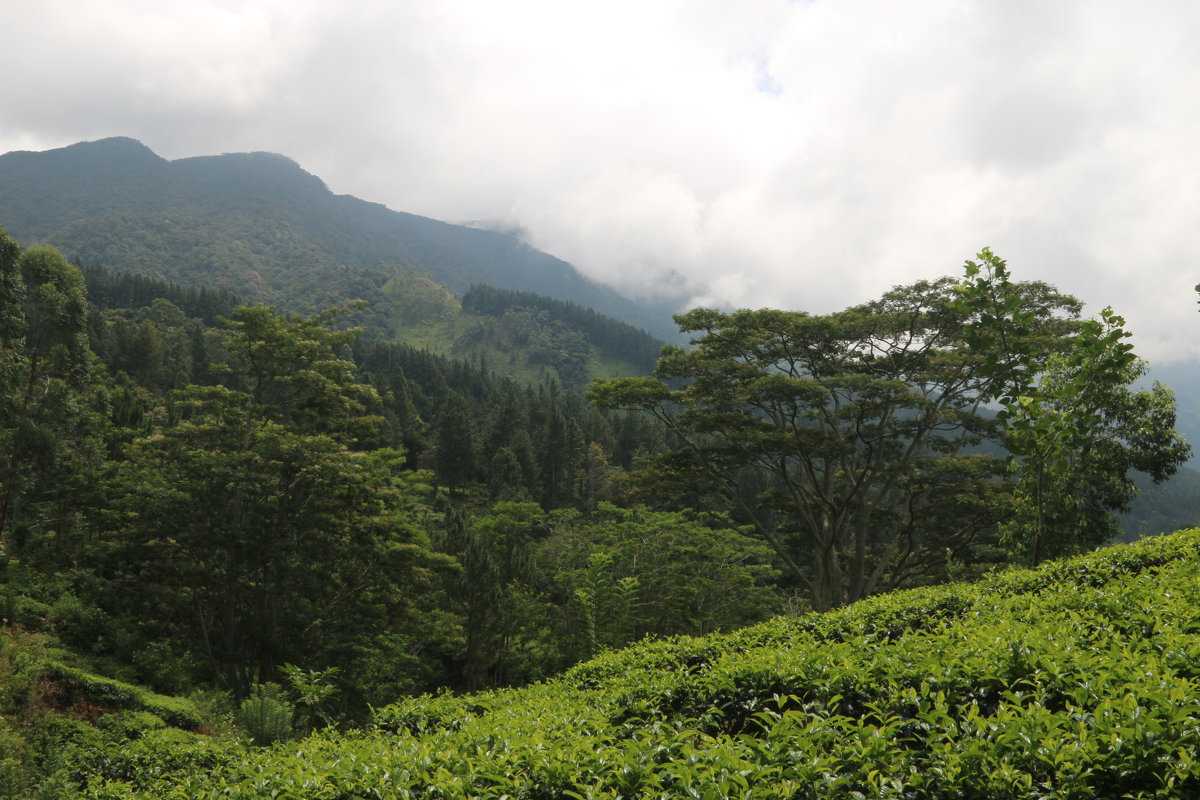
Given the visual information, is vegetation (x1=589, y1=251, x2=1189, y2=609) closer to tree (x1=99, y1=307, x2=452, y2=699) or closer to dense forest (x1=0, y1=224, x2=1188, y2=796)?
dense forest (x1=0, y1=224, x2=1188, y2=796)

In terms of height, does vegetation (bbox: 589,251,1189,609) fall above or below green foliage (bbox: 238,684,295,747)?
above

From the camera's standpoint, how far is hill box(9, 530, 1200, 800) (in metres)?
2.64

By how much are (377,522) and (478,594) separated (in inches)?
210

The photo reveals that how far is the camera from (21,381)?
19781mm

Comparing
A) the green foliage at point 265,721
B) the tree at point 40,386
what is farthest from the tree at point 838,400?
the tree at point 40,386

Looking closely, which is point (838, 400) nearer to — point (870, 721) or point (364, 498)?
point (364, 498)


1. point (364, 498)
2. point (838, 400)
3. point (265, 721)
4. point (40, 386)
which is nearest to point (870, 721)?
point (265, 721)

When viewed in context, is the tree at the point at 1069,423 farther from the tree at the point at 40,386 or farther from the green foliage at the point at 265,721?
the tree at the point at 40,386

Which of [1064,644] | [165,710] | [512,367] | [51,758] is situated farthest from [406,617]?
[512,367]

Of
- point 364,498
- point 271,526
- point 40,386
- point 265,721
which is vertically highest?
point 40,386

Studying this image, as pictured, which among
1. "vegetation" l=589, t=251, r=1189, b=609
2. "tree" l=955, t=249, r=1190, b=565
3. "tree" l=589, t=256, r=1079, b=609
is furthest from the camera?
"tree" l=589, t=256, r=1079, b=609

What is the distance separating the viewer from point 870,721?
424 cm

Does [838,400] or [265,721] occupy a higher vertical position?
[838,400]

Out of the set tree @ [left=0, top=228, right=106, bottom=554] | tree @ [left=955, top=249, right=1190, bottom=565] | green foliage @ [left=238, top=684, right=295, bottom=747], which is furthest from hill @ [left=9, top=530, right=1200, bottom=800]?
tree @ [left=0, top=228, right=106, bottom=554]
